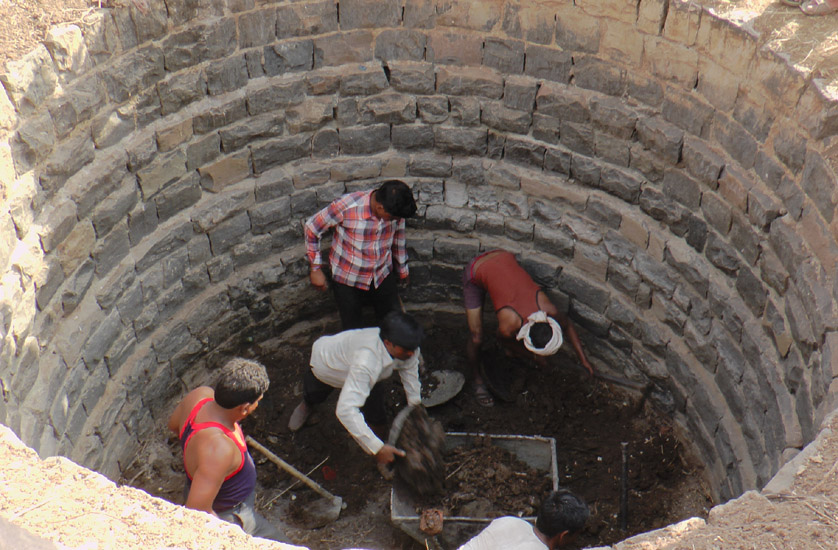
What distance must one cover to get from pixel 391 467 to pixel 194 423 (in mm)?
1748

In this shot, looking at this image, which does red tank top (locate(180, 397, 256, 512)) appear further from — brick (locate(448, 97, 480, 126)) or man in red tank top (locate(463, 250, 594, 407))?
brick (locate(448, 97, 480, 126))

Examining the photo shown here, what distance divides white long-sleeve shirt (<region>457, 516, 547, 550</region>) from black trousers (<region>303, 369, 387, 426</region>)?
5.88ft

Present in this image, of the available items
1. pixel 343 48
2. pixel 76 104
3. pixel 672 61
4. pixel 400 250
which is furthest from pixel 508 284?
pixel 76 104

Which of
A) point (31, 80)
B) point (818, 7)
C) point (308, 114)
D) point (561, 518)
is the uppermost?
point (818, 7)

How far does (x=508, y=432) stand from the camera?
21.0ft

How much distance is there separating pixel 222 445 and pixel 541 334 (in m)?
2.45

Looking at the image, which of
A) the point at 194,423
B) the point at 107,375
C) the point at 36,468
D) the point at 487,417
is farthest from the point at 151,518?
the point at 487,417

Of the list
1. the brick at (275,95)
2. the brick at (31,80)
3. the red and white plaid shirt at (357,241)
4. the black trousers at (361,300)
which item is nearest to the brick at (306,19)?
the brick at (275,95)

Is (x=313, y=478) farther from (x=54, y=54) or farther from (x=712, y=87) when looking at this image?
(x=712, y=87)

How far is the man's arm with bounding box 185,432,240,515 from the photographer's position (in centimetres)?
441

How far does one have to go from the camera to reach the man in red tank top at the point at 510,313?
6.07 m

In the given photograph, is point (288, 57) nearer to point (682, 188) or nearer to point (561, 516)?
point (682, 188)

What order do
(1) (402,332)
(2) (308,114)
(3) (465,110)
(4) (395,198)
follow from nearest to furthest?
(1) (402,332), (4) (395,198), (2) (308,114), (3) (465,110)

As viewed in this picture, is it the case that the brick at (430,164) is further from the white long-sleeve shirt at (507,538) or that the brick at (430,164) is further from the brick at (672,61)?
the white long-sleeve shirt at (507,538)
